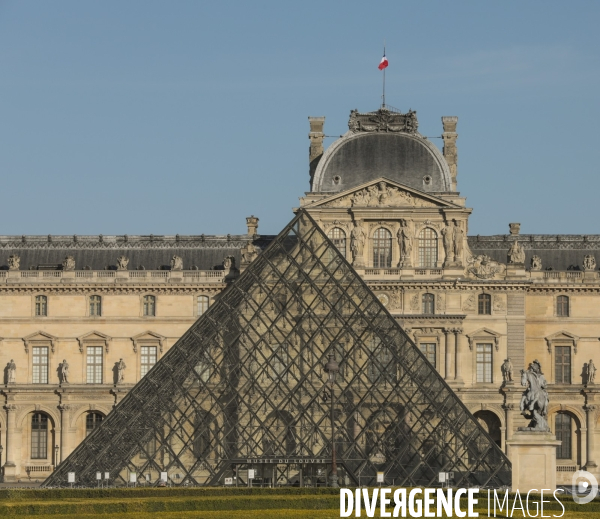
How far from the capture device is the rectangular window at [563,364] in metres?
73.4

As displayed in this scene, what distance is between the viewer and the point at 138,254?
75875 mm

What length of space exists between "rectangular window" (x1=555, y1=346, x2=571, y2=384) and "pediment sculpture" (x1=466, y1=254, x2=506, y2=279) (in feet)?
14.2

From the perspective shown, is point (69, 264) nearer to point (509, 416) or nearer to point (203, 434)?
point (509, 416)

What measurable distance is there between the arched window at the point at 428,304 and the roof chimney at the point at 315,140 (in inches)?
275

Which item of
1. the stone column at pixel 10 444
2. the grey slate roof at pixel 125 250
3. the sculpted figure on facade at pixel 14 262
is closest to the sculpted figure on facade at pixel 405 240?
the grey slate roof at pixel 125 250

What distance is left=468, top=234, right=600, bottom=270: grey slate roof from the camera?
7481 centimetres

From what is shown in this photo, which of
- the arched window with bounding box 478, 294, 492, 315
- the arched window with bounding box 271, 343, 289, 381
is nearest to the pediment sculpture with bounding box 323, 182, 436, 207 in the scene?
the arched window with bounding box 478, 294, 492, 315

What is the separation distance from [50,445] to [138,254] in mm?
8557

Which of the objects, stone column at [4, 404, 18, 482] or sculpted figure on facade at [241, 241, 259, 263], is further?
sculpted figure on facade at [241, 241, 259, 263]

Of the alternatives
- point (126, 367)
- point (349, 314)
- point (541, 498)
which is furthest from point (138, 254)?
point (541, 498)

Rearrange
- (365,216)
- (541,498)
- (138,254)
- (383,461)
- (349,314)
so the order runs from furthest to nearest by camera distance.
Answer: (138,254) < (365,216) < (349,314) < (383,461) < (541,498)

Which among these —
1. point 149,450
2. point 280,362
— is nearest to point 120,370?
point 280,362

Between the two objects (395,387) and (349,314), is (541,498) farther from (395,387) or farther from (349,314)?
(349,314)

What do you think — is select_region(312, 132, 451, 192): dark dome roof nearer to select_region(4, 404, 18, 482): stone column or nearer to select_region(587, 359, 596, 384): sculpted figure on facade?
select_region(587, 359, 596, 384): sculpted figure on facade
